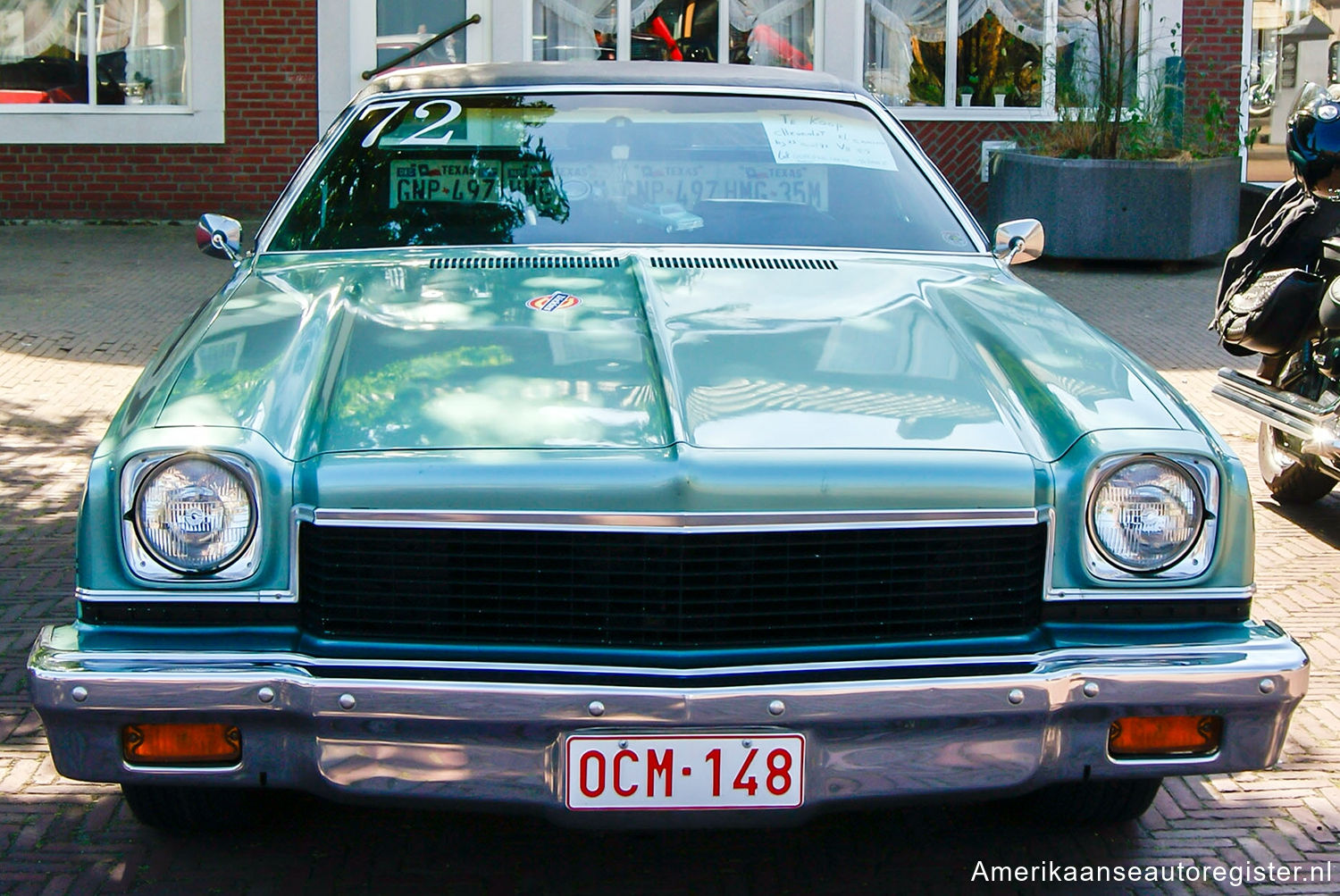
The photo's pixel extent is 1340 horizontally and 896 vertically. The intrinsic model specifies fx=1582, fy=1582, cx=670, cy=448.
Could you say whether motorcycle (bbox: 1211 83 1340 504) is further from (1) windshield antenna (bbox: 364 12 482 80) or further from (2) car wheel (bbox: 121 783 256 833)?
(1) windshield antenna (bbox: 364 12 482 80)

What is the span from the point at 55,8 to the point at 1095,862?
12.3 metres

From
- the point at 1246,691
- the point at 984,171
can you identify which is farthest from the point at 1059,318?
the point at 984,171

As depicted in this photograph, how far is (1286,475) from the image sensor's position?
234 inches

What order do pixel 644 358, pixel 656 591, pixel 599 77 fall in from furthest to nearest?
1. pixel 599 77
2. pixel 644 358
3. pixel 656 591

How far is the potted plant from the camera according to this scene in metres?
11.3

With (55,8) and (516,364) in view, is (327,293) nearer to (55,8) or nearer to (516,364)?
(516,364)

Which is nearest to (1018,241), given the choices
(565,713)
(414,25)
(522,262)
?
(522,262)

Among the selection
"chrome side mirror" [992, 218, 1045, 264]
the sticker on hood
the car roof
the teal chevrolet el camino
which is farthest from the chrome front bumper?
the car roof

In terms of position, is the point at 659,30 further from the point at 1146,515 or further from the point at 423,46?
the point at 1146,515

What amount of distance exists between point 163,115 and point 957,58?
6668mm

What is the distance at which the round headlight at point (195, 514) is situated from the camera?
8.91 feet

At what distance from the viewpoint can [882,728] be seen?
2.65 m

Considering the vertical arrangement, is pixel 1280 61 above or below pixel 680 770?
above

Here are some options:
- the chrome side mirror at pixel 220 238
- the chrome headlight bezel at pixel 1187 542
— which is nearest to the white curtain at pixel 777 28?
the chrome side mirror at pixel 220 238
